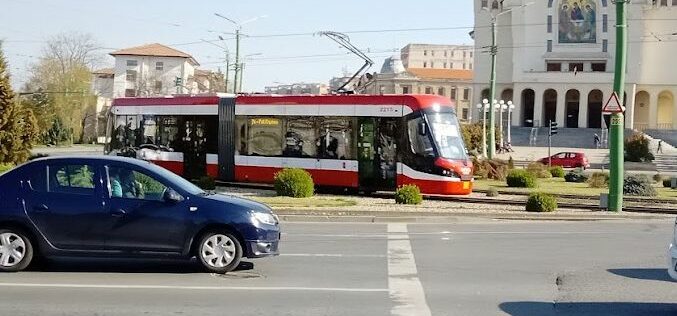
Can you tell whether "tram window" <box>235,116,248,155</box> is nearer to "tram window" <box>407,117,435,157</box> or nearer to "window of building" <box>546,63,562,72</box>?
"tram window" <box>407,117,435,157</box>

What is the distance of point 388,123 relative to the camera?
25875 millimetres

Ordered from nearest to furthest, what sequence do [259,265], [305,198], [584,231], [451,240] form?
[259,265]
[451,240]
[584,231]
[305,198]

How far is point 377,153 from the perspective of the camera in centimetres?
2606

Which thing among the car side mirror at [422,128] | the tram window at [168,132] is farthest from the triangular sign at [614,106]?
the tram window at [168,132]

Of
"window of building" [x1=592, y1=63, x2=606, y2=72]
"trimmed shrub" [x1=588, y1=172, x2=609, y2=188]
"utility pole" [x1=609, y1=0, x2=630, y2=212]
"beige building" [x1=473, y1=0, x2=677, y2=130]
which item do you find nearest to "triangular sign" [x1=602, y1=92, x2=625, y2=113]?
"utility pole" [x1=609, y1=0, x2=630, y2=212]

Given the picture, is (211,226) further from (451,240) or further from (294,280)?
(451,240)

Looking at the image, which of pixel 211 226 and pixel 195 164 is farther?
pixel 195 164

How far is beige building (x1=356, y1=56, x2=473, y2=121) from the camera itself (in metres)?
142

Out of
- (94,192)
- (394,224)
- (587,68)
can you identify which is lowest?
(394,224)

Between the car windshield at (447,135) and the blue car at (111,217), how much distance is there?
48.9 ft

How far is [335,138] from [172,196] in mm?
16414

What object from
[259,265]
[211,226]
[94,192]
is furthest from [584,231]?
[94,192]

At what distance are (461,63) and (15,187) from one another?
18959 cm

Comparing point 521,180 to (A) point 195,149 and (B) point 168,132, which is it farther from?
(B) point 168,132
